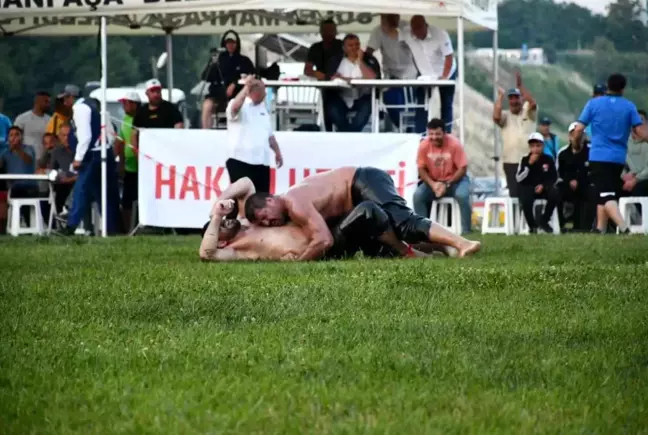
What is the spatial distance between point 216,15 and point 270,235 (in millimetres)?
11660

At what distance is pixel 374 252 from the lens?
15336 millimetres

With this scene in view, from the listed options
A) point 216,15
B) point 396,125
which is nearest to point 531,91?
point 216,15

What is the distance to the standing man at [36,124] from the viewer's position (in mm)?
25219

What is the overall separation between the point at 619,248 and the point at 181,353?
877cm

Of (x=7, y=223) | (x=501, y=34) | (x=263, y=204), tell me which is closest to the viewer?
(x=263, y=204)

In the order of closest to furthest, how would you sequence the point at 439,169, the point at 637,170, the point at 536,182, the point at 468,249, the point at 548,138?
the point at 468,249, the point at 439,169, the point at 536,182, the point at 637,170, the point at 548,138

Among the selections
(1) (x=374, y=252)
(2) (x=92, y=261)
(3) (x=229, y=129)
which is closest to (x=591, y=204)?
(3) (x=229, y=129)

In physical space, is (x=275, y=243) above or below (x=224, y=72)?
below

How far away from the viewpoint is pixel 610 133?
20.3 m

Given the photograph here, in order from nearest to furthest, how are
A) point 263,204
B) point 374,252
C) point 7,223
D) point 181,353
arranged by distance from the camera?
point 181,353, point 263,204, point 374,252, point 7,223

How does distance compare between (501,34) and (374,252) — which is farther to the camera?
(501,34)

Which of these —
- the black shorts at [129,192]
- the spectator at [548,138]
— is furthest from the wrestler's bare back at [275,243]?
the spectator at [548,138]

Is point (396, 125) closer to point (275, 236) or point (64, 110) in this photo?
point (64, 110)

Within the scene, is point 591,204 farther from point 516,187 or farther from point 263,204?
point 263,204
